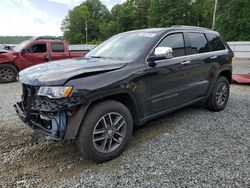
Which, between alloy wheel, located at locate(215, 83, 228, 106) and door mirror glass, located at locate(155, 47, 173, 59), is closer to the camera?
door mirror glass, located at locate(155, 47, 173, 59)

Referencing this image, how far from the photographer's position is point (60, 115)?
8.19ft

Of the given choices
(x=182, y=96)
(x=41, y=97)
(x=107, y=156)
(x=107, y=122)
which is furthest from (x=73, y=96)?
(x=182, y=96)

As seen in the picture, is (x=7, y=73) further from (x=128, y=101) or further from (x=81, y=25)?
(x=81, y=25)

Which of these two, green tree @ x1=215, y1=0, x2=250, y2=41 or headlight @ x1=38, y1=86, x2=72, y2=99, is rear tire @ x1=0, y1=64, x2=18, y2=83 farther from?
green tree @ x1=215, y1=0, x2=250, y2=41

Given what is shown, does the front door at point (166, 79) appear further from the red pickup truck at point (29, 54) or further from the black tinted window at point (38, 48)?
the black tinted window at point (38, 48)

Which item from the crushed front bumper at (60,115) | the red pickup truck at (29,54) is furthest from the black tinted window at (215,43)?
the red pickup truck at (29,54)

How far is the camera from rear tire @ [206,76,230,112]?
476 cm

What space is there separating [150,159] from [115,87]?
111 centimetres

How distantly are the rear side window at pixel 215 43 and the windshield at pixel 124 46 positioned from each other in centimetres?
177

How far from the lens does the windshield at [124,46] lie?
11.3 feet

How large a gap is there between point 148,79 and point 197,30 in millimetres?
1935

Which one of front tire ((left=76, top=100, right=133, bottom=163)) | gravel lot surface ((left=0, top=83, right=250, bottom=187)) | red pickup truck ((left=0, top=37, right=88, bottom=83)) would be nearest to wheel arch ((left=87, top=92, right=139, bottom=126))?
front tire ((left=76, top=100, right=133, bottom=163))

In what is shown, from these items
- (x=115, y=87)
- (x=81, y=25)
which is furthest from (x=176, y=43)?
(x=81, y=25)

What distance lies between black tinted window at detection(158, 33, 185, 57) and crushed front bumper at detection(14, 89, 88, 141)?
1859mm
